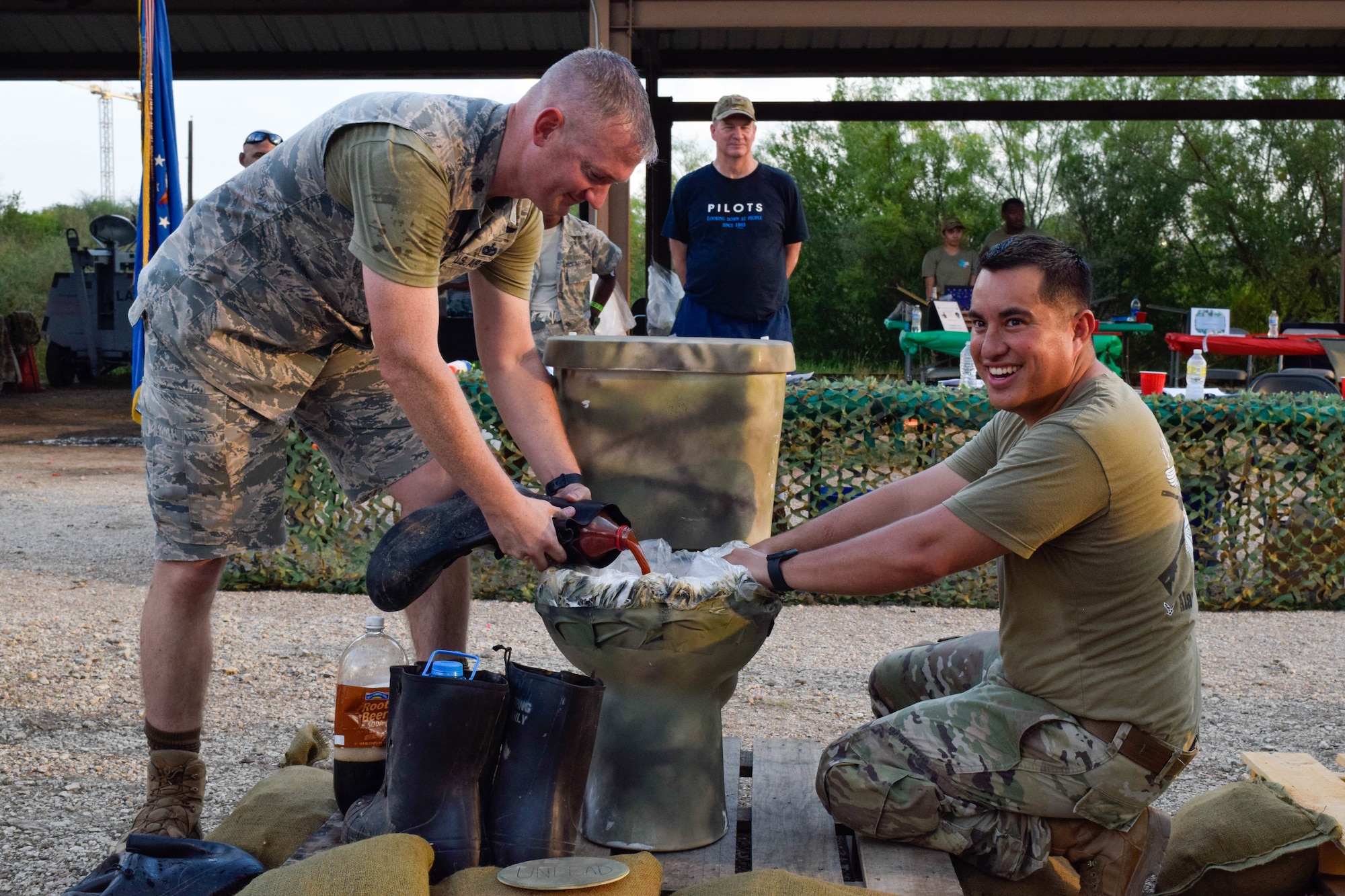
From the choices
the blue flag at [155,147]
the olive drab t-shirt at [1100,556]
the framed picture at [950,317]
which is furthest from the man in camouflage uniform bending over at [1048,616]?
the framed picture at [950,317]

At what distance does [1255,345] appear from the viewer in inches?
331

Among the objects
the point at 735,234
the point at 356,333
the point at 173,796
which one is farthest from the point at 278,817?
the point at 735,234

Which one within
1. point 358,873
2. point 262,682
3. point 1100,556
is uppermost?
point 1100,556

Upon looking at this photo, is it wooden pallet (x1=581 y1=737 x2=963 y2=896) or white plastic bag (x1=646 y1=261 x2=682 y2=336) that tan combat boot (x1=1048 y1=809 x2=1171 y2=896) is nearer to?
wooden pallet (x1=581 y1=737 x2=963 y2=896)

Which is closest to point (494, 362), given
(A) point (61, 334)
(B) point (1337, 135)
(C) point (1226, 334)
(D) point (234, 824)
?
(D) point (234, 824)

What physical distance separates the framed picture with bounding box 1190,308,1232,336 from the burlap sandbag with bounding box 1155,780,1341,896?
7078 millimetres

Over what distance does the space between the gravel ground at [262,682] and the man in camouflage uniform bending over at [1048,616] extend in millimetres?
988

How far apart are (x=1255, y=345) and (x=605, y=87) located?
7731 mm

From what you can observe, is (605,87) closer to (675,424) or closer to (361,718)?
(675,424)

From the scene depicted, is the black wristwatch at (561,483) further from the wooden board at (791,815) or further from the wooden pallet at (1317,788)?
the wooden pallet at (1317,788)

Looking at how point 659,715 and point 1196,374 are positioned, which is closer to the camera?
point 659,715

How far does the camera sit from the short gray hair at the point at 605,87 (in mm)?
2043

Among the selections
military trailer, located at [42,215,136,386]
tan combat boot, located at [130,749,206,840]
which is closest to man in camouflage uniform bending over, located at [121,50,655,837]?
tan combat boot, located at [130,749,206,840]

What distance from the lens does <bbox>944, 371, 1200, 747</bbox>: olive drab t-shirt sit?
204 centimetres
